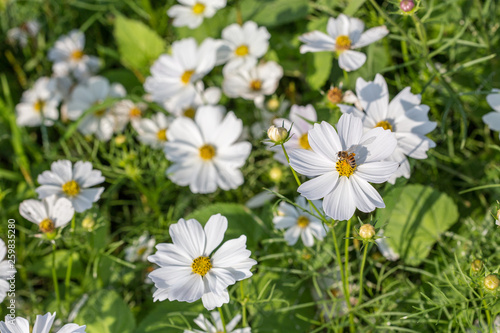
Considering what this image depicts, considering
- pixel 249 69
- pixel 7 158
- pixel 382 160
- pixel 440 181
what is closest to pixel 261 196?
pixel 249 69

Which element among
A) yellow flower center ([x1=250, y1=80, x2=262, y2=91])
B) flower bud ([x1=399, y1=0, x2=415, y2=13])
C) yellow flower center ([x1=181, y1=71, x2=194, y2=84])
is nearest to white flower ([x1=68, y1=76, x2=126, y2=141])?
yellow flower center ([x1=181, y1=71, x2=194, y2=84])

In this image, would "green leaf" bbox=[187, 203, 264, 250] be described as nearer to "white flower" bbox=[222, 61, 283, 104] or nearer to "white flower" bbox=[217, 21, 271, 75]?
"white flower" bbox=[222, 61, 283, 104]

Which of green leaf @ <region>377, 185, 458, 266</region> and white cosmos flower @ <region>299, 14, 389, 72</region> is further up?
white cosmos flower @ <region>299, 14, 389, 72</region>

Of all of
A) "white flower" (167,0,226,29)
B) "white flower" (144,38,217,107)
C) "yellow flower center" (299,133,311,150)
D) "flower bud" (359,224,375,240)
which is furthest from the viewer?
"white flower" (167,0,226,29)

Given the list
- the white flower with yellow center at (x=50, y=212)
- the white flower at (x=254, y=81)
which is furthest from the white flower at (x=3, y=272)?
the white flower at (x=254, y=81)

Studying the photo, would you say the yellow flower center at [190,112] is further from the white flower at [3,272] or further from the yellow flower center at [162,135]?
the white flower at [3,272]

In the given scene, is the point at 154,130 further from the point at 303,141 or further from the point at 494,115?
the point at 494,115

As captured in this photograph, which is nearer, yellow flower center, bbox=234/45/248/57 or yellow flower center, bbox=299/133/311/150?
yellow flower center, bbox=299/133/311/150
